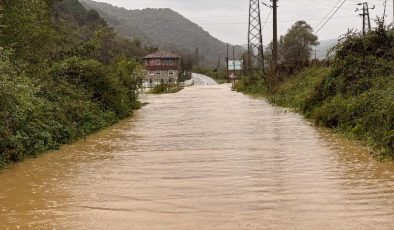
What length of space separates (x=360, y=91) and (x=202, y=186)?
13.2 m

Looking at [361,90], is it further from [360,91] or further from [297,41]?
[297,41]

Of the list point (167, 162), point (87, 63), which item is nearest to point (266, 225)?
point (167, 162)

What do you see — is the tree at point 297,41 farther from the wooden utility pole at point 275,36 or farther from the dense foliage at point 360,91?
the dense foliage at point 360,91

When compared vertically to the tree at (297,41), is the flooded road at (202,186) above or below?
below

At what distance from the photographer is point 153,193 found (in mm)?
9352

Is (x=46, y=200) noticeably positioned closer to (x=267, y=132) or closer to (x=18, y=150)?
(x=18, y=150)

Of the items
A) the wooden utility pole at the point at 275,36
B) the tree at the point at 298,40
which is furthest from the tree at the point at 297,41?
the wooden utility pole at the point at 275,36

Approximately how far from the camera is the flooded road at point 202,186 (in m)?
7.58

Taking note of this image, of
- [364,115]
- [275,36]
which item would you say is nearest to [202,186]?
[364,115]

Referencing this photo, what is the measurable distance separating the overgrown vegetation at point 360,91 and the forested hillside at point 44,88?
28.8 ft

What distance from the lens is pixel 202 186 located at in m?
9.80

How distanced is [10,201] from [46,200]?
1.94 ft

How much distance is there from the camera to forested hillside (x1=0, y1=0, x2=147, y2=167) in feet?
42.9

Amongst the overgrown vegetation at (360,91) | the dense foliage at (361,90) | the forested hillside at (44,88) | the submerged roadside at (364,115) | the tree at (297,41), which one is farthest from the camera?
the tree at (297,41)
